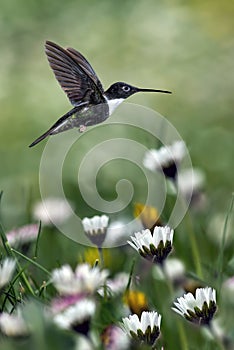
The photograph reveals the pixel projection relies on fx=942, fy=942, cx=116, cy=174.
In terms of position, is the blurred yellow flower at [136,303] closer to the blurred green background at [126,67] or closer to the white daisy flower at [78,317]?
the white daisy flower at [78,317]

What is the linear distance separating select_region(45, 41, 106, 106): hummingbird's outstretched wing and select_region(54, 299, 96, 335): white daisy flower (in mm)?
213

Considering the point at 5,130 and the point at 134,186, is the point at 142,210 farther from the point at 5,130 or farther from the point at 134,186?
the point at 5,130

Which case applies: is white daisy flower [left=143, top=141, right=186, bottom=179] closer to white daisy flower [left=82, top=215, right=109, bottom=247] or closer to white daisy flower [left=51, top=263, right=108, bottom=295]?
white daisy flower [left=82, top=215, right=109, bottom=247]

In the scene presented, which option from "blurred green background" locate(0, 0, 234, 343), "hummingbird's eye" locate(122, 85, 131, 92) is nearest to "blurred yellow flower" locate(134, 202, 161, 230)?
"hummingbird's eye" locate(122, 85, 131, 92)

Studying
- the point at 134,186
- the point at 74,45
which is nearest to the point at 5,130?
the point at 74,45

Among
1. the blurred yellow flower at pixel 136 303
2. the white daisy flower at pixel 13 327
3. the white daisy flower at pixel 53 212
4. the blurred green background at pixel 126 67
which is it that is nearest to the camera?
the white daisy flower at pixel 13 327

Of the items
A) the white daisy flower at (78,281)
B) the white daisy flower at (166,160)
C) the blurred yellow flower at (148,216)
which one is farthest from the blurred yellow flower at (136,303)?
the white daisy flower at (166,160)

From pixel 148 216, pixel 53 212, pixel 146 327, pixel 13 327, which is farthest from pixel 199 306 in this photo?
pixel 53 212

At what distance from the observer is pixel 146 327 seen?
0.90 metres

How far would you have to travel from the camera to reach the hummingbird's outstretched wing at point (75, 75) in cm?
94

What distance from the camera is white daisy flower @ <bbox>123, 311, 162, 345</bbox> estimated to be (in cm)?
90

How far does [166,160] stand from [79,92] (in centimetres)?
40

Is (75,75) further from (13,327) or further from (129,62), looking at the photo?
(129,62)

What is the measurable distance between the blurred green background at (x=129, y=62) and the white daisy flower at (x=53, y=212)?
0.97 m
